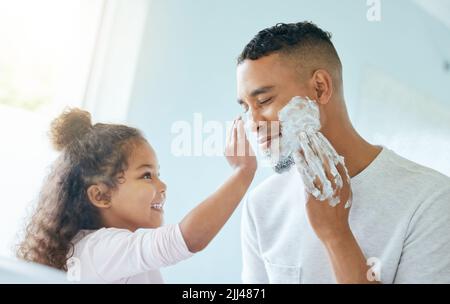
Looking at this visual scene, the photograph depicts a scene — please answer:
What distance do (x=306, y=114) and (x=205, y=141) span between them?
189 mm

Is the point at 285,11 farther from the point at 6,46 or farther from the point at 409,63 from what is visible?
the point at 6,46

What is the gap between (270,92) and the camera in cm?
77

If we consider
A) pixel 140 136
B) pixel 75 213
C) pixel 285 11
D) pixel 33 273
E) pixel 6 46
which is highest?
pixel 285 11

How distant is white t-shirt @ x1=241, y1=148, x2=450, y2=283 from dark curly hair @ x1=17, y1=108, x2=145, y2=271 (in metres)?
0.24

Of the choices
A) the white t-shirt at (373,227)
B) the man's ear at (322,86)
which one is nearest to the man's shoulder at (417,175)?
the white t-shirt at (373,227)

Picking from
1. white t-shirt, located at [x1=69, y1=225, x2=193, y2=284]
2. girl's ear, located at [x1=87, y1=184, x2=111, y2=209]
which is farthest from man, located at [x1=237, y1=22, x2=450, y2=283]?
girl's ear, located at [x1=87, y1=184, x2=111, y2=209]

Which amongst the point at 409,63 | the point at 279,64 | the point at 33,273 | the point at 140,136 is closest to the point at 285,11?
the point at 279,64

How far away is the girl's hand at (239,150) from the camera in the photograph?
2.63 ft

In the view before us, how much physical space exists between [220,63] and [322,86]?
194mm

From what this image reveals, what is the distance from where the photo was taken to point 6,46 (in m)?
0.98

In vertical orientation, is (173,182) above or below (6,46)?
below

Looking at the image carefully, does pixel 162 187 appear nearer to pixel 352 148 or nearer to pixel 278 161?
pixel 278 161

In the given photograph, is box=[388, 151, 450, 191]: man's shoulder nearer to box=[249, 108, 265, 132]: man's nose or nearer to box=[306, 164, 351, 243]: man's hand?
box=[306, 164, 351, 243]: man's hand

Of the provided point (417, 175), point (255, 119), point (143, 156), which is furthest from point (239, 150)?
point (417, 175)
